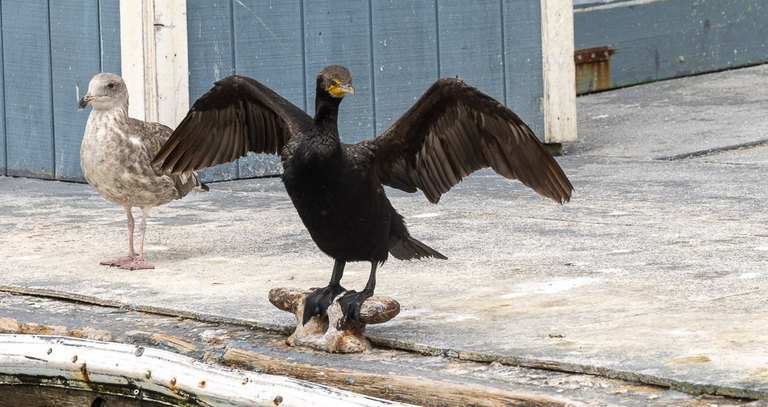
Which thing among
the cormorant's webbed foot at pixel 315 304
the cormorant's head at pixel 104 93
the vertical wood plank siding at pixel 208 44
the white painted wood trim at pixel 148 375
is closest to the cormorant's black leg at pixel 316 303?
the cormorant's webbed foot at pixel 315 304

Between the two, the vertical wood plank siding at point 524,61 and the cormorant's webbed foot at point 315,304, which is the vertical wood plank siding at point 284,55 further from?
the cormorant's webbed foot at point 315,304

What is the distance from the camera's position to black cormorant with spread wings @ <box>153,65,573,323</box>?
13.3 ft

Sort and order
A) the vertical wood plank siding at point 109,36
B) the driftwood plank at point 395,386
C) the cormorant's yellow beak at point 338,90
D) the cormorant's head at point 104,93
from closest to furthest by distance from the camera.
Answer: the driftwood plank at point 395,386 → the cormorant's yellow beak at point 338,90 → the cormorant's head at point 104,93 → the vertical wood plank siding at point 109,36

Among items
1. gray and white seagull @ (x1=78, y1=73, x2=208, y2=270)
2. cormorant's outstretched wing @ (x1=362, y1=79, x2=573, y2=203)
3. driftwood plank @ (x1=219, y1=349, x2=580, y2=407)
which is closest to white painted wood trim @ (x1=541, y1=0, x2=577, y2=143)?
gray and white seagull @ (x1=78, y1=73, x2=208, y2=270)

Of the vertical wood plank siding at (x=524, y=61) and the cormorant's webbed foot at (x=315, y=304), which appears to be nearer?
the cormorant's webbed foot at (x=315, y=304)

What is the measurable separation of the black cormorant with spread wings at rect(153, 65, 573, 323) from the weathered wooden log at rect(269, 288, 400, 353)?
0.03 m

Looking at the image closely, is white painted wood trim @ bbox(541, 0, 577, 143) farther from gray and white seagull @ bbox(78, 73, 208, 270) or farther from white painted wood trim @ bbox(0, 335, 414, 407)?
white painted wood trim @ bbox(0, 335, 414, 407)

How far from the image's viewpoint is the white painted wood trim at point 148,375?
3.66 metres

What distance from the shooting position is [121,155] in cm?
551

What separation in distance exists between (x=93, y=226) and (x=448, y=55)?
326cm

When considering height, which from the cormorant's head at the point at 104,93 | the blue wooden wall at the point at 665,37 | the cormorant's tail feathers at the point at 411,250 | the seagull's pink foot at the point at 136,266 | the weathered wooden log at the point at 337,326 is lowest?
the weathered wooden log at the point at 337,326

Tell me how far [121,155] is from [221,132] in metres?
0.69

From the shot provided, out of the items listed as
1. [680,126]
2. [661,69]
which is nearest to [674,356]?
[680,126]

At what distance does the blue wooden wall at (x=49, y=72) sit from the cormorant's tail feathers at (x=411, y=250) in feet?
13.2
